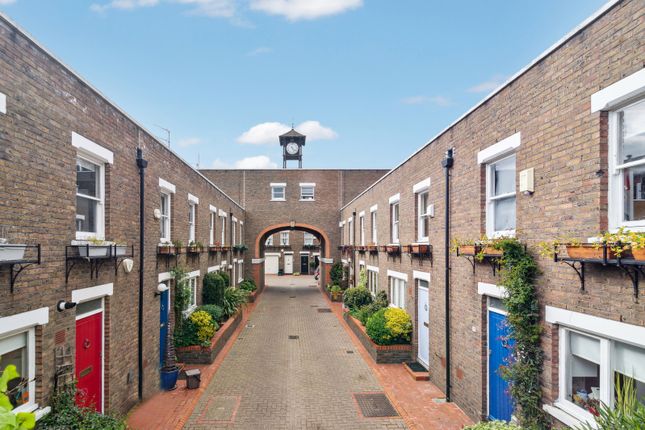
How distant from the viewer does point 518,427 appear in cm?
580

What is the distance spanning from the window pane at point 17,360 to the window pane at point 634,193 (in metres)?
7.31

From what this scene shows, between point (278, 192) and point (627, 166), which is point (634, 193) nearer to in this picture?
point (627, 166)

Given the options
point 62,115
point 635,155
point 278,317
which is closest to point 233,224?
point 278,317

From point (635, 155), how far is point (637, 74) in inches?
33.4

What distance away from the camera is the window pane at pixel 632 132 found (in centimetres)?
433

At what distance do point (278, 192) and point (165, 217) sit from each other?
18858mm

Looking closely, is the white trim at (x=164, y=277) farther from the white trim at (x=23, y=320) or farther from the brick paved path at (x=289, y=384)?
the white trim at (x=23, y=320)

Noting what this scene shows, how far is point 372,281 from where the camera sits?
59.3ft

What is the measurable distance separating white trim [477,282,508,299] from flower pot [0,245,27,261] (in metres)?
6.45

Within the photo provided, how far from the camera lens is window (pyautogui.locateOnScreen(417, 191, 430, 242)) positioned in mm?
11242

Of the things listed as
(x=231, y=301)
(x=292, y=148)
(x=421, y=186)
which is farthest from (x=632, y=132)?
(x=292, y=148)

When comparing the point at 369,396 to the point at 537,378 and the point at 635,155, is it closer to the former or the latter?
the point at 537,378

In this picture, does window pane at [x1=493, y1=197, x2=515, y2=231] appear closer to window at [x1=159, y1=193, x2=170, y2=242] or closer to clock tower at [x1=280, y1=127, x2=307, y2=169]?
window at [x1=159, y1=193, x2=170, y2=242]

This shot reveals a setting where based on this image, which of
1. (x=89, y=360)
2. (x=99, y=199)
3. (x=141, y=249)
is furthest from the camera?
(x=141, y=249)
